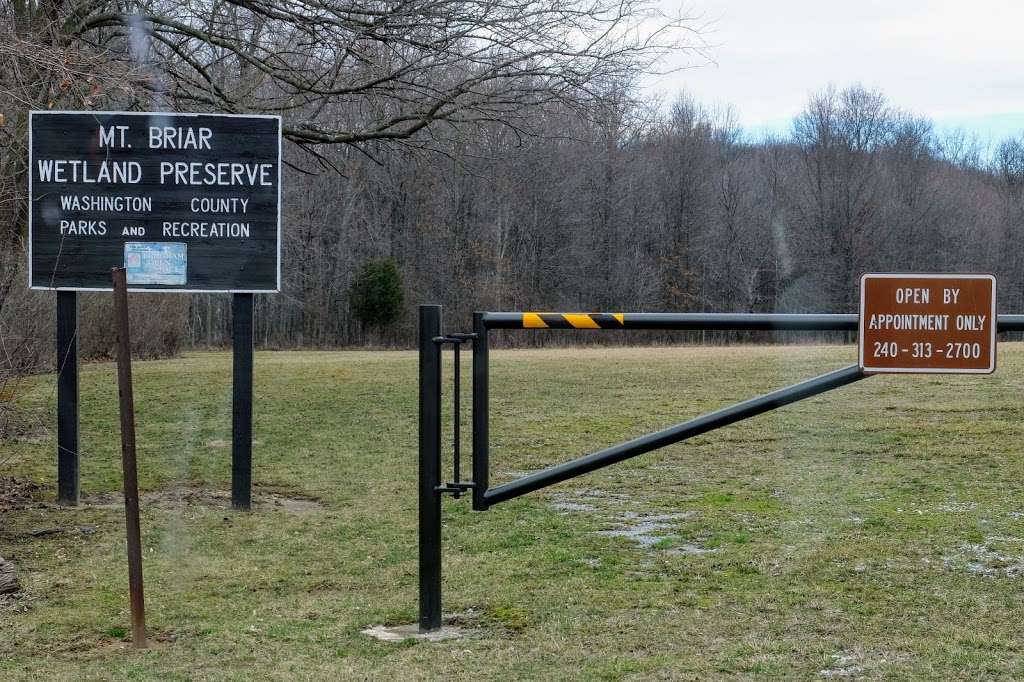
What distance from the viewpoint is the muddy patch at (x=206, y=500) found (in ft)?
30.3

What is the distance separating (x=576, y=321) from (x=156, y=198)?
4872 mm

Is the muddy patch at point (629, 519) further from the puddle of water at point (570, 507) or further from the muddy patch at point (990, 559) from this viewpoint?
the muddy patch at point (990, 559)

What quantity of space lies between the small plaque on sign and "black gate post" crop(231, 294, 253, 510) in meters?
0.48

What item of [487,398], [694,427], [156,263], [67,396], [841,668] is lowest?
[841,668]

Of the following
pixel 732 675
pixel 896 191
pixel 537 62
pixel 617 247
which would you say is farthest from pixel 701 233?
pixel 732 675

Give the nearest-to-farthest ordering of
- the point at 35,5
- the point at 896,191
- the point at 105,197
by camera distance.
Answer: the point at 105,197 < the point at 35,5 < the point at 896,191

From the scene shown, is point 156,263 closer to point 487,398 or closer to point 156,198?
point 156,198

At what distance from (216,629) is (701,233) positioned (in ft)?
194

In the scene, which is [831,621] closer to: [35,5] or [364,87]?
[364,87]

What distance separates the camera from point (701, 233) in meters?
63.1

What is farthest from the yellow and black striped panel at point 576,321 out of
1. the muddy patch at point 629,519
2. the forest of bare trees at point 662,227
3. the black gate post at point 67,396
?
the forest of bare trees at point 662,227

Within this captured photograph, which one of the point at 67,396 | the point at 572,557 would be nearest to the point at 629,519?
the point at 572,557

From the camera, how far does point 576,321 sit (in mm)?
5266

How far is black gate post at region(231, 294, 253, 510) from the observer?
30.1ft
